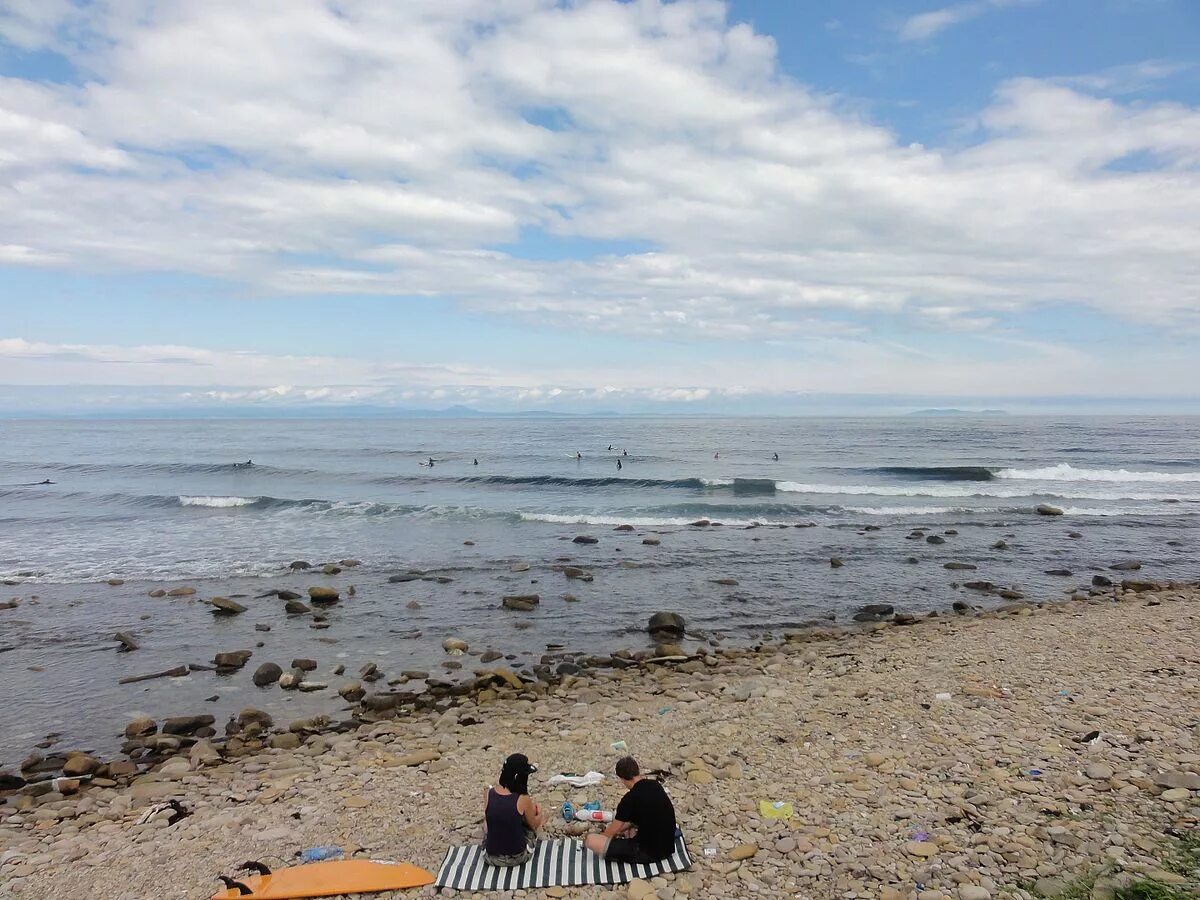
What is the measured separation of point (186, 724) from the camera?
36.2 feet

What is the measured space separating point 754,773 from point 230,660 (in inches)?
412

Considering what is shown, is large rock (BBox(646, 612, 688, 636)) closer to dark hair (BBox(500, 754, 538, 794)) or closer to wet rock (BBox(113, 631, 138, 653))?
dark hair (BBox(500, 754, 538, 794))

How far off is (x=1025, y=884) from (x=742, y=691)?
578cm

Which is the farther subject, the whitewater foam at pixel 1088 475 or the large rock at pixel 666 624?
the whitewater foam at pixel 1088 475

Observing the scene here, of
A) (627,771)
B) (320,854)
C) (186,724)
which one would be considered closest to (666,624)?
(627,771)

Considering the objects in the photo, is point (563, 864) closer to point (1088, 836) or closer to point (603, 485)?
point (1088, 836)

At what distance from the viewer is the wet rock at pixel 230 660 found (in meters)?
13.6

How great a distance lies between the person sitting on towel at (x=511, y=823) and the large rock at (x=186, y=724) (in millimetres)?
6655

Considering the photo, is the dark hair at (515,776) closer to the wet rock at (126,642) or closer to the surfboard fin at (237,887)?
the surfboard fin at (237,887)

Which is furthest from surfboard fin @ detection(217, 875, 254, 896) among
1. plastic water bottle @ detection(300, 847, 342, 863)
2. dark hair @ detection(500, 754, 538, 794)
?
dark hair @ detection(500, 754, 538, 794)

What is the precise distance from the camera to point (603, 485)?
43531 millimetres

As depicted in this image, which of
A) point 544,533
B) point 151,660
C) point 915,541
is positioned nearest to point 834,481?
point 915,541

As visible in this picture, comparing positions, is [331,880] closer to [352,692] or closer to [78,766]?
[78,766]

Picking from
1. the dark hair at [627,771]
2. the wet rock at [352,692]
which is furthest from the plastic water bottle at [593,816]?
the wet rock at [352,692]
